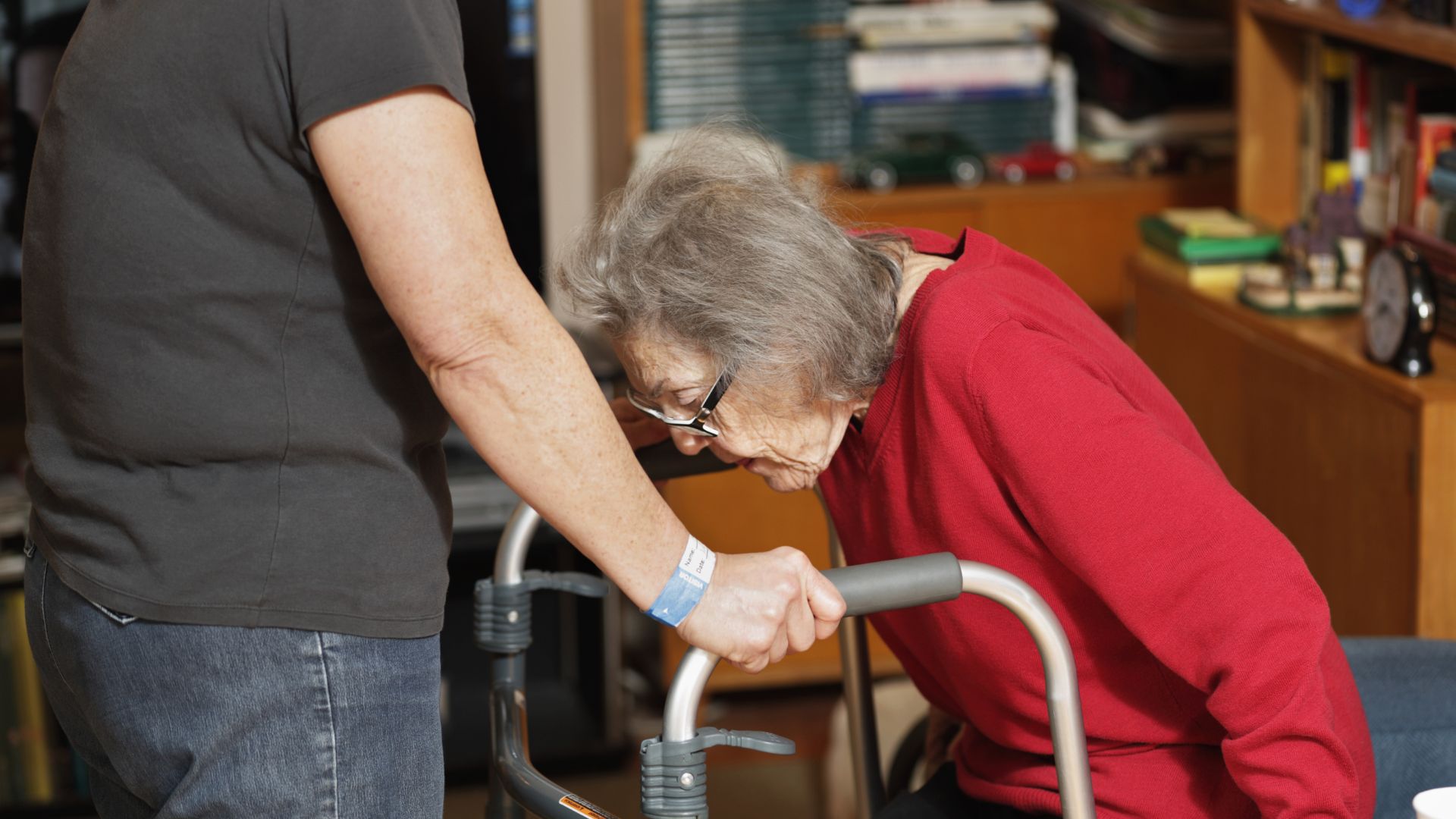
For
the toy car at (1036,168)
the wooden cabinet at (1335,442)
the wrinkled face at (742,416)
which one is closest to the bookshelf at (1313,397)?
the wooden cabinet at (1335,442)

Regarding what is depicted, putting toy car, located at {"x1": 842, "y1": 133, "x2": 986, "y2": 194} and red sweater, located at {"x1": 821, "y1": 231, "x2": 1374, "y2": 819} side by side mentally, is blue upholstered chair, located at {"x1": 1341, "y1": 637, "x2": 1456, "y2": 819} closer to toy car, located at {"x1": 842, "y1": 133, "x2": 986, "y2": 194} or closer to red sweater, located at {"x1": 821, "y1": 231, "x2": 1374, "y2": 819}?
red sweater, located at {"x1": 821, "y1": 231, "x2": 1374, "y2": 819}

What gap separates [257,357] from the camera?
0.94m

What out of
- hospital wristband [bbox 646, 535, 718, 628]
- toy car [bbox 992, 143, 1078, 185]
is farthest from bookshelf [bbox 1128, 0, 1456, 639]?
hospital wristband [bbox 646, 535, 718, 628]

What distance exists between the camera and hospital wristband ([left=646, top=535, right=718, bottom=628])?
980 mm

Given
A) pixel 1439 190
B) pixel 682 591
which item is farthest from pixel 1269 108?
pixel 682 591

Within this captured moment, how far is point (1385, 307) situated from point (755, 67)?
1.32 m

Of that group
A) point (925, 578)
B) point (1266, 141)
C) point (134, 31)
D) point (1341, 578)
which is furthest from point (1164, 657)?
point (1266, 141)

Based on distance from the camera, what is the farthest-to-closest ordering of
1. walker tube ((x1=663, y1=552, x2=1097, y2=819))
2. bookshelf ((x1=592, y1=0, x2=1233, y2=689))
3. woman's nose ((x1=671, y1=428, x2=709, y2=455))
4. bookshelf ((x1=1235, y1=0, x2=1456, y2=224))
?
bookshelf ((x1=592, y1=0, x2=1233, y2=689)) → bookshelf ((x1=1235, y1=0, x2=1456, y2=224)) → woman's nose ((x1=671, y1=428, x2=709, y2=455)) → walker tube ((x1=663, y1=552, x2=1097, y2=819))

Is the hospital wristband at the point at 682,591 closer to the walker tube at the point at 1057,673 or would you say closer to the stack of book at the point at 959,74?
the walker tube at the point at 1057,673

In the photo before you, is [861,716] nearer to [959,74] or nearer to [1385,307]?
[1385,307]

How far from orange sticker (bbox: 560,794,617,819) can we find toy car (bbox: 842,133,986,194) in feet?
5.71

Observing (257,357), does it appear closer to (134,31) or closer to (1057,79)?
(134,31)

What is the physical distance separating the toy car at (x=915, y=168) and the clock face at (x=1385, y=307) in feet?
3.00

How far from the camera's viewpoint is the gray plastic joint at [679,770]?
3.08 feet
